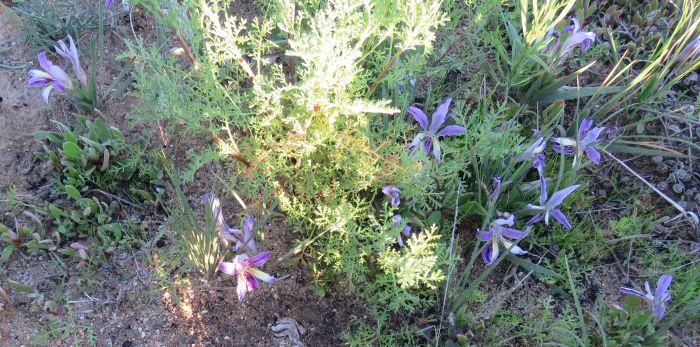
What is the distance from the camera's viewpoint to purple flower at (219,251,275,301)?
1891mm

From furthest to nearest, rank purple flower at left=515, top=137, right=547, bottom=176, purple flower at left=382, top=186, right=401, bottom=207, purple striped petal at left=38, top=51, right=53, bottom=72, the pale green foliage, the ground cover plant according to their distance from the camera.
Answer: purple flower at left=515, top=137, right=547, bottom=176 → purple striped petal at left=38, top=51, right=53, bottom=72 → purple flower at left=382, top=186, right=401, bottom=207 → the ground cover plant → the pale green foliage

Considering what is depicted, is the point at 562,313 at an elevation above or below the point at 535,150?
below

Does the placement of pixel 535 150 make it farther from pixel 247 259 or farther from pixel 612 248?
pixel 247 259

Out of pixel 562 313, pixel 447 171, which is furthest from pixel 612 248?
pixel 447 171

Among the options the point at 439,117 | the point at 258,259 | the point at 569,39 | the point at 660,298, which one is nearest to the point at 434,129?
the point at 439,117

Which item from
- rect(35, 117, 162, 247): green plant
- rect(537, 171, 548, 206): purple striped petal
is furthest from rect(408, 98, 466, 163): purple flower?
rect(35, 117, 162, 247): green plant

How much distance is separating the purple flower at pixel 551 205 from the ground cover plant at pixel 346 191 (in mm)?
13

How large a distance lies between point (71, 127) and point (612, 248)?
2.41 meters

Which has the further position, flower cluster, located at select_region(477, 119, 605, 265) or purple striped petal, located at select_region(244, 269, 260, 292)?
flower cluster, located at select_region(477, 119, 605, 265)

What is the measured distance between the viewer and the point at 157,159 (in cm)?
231

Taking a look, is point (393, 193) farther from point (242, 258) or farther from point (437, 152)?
point (242, 258)

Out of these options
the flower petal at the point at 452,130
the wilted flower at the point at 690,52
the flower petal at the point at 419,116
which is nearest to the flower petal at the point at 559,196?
the flower petal at the point at 452,130

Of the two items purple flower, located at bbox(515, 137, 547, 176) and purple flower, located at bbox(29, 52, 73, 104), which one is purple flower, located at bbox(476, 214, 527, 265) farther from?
purple flower, located at bbox(29, 52, 73, 104)

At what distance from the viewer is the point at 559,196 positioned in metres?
2.25
